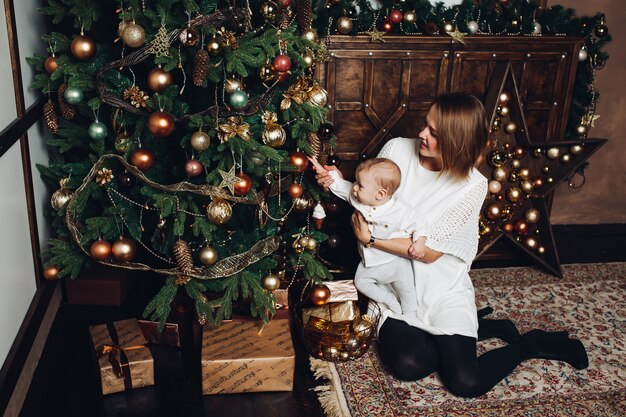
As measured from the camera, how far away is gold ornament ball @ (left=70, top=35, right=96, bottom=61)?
2.40m

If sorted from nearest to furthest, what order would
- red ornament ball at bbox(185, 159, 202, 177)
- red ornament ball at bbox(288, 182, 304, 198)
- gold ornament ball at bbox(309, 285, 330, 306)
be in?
red ornament ball at bbox(185, 159, 202, 177)
red ornament ball at bbox(288, 182, 304, 198)
gold ornament ball at bbox(309, 285, 330, 306)

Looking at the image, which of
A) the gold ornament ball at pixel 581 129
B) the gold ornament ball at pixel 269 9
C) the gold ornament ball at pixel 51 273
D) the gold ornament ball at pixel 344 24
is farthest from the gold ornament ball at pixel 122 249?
the gold ornament ball at pixel 581 129

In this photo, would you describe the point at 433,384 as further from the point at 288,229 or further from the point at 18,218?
the point at 18,218

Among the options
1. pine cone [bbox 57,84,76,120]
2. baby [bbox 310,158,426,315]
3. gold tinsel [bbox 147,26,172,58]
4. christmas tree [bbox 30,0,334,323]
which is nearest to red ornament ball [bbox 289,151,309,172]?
christmas tree [bbox 30,0,334,323]

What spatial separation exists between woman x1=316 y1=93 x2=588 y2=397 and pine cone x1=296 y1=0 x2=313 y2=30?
649 mm

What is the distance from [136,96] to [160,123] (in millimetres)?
227

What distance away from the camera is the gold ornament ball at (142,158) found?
2396mm

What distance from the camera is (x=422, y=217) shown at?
109 inches

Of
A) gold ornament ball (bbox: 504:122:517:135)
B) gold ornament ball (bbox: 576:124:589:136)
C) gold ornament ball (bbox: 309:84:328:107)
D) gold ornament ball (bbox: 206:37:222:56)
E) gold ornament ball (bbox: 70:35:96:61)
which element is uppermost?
gold ornament ball (bbox: 206:37:222:56)

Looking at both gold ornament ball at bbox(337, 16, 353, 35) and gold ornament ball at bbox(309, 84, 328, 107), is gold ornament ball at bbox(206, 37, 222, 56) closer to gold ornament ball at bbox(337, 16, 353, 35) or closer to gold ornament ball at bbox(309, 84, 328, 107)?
gold ornament ball at bbox(309, 84, 328, 107)

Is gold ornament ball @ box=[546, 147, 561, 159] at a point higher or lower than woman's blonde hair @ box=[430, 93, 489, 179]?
lower

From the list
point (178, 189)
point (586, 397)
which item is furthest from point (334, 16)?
point (586, 397)

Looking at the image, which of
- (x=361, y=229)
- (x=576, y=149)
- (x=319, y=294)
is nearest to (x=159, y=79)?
(x=361, y=229)

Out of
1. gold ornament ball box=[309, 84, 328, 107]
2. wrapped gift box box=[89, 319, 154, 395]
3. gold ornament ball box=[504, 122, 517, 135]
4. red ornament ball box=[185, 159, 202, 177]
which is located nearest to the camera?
red ornament ball box=[185, 159, 202, 177]
